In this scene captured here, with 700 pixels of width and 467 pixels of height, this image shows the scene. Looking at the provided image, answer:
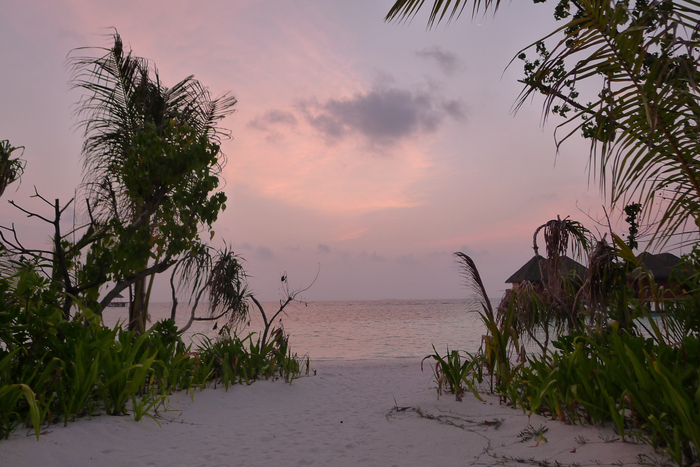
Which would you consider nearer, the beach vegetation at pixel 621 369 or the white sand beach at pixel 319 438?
the beach vegetation at pixel 621 369

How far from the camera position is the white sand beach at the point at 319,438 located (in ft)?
10.7

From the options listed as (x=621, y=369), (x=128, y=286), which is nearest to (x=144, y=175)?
(x=128, y=286)

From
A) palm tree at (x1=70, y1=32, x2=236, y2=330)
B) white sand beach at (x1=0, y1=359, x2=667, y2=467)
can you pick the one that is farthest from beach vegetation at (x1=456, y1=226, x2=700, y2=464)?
palm tree at (x1=70, y1=32, x2=236, y2=330)

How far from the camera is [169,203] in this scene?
574 centimetres

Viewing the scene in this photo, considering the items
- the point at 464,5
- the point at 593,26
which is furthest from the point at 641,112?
the point at 464,5

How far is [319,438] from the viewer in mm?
4320

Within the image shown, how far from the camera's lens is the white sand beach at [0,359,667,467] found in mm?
3268

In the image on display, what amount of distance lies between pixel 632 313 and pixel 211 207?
17.4ft

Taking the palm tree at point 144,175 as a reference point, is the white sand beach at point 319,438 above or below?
below

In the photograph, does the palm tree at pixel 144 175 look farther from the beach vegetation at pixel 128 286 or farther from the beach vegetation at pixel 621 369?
the beach vegetation at pixel 621 369

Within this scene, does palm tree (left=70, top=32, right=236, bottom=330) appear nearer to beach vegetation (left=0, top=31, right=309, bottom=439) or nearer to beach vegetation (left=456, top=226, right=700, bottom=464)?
beach vegetation (left=0, top=31, right=309, bottom=439)

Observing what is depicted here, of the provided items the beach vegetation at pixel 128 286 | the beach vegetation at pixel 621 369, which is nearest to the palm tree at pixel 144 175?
the beach vegetation at pixel 128 286

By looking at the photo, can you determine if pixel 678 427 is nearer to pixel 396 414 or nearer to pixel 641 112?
pixel 641 112

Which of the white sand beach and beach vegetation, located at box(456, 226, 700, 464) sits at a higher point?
beach vegetation, located at box(456, 226, 700, 464)
